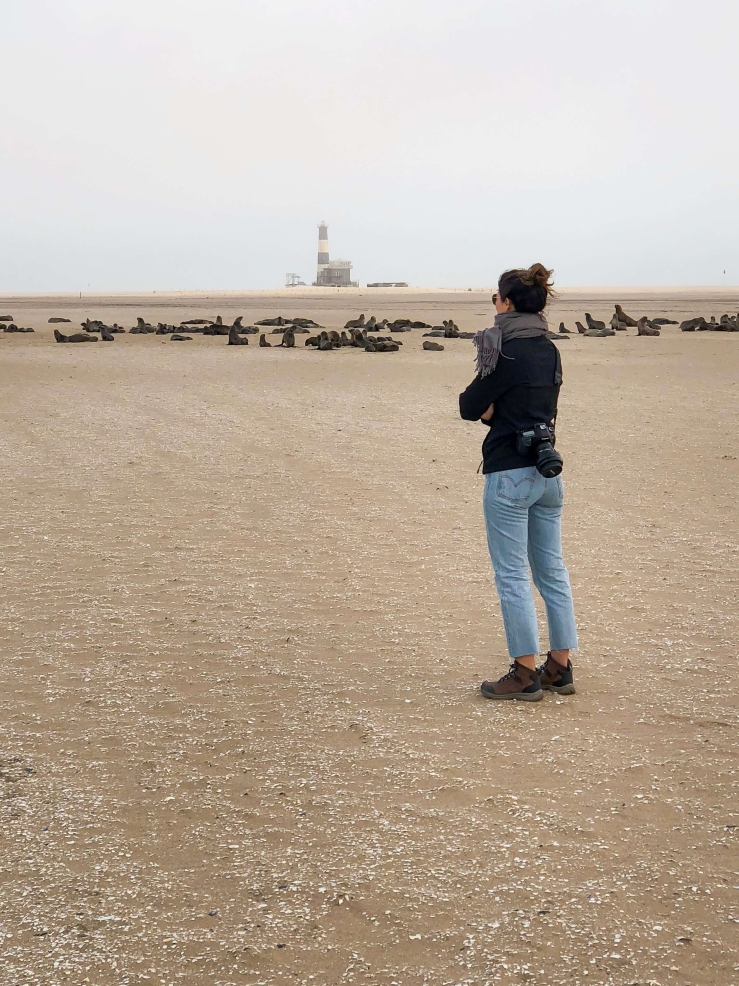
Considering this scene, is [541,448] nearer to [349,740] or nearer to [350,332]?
[349,740]

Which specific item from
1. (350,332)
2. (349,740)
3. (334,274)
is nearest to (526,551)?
(349,740)

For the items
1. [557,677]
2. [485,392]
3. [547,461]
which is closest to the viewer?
[547,461]

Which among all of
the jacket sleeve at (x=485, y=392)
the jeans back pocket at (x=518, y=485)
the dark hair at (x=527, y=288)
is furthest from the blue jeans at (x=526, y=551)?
the dark hair at (x=527, y=288)

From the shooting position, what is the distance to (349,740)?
15.0ft

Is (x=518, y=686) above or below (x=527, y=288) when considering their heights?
below

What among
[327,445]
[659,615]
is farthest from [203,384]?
[659,615]

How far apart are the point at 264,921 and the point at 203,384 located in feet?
49.2

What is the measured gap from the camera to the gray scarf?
4602mm

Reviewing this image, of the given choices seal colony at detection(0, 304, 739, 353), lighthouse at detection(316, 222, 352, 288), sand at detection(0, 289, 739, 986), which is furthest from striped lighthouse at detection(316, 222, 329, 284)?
sand at detection(0, 289, 739, 986)

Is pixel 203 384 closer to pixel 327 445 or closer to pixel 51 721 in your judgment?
pixel 327 445

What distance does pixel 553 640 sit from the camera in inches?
197

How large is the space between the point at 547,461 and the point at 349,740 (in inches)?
56.9

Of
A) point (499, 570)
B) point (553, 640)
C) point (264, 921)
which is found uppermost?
point (499, 570)

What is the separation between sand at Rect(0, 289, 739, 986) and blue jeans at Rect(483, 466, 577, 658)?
349mm
